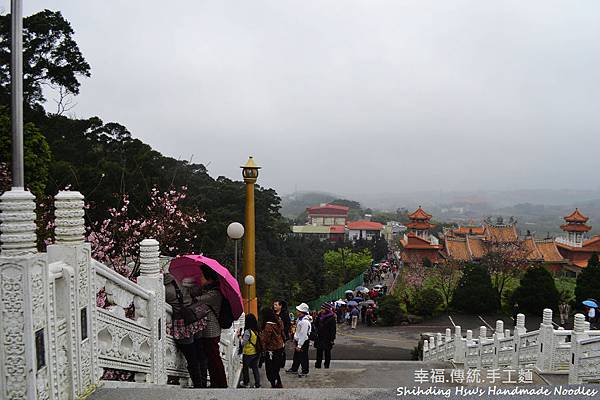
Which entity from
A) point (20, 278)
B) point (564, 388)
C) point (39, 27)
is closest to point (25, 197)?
point (20, 278)

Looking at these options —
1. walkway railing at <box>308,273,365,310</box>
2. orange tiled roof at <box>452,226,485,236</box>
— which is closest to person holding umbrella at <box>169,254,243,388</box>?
walkway railing at <box>308,273,365,310</box>

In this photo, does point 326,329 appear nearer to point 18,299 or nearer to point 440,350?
point 440,350

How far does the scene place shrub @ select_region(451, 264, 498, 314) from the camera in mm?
22688

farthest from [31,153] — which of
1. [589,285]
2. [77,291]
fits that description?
[589,285]

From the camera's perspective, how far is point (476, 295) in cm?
2272

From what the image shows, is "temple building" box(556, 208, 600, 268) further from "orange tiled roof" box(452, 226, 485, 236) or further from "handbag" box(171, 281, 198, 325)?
"handbag" box(171, 281, 198, 325)

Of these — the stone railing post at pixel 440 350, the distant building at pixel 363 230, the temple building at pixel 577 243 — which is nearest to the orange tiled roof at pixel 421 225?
the temple building at pixel 577 243

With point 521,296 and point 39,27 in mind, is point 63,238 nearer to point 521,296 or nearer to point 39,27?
point 39,27

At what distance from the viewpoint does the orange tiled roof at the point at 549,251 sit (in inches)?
1485

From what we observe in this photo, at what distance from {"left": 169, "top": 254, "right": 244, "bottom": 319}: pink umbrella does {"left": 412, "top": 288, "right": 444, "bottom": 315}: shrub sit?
19091 mm

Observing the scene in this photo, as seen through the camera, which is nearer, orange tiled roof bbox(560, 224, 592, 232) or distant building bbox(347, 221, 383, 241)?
orange tiled roof bbox(560, 224, 592, 232)

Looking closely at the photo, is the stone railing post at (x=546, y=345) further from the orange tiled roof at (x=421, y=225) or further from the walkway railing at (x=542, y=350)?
the orange tiled roof at (x=421, y=225)

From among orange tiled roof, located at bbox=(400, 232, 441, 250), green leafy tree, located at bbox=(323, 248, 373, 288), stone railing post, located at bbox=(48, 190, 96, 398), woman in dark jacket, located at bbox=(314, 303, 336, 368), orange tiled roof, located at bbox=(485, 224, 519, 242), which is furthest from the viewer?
orange tiled roof, located at bbox=(400, 232, 441, 250)

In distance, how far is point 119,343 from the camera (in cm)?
405
